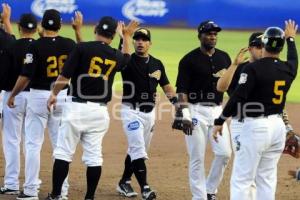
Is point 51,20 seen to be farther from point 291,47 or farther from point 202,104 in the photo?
point 291,47

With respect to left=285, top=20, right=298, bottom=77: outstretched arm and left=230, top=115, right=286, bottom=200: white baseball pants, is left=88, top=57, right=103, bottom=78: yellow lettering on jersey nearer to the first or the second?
left=230, top=115, right=286, bottom=200: white baseball pants

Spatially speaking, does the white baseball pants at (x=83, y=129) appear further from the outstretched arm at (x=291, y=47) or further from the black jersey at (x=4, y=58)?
the outstretched arm at (x=291, y=47)

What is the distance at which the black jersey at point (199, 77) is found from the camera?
8.59 metres

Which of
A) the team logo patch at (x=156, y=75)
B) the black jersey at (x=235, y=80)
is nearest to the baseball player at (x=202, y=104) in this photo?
the black jersey at (x=235, y=80)

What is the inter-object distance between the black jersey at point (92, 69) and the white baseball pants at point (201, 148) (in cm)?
105

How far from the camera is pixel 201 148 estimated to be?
8508 millimetres

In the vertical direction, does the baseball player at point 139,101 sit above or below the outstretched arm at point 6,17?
below

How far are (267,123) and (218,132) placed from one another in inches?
21.7

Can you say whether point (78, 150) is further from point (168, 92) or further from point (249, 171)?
point (249, 171)

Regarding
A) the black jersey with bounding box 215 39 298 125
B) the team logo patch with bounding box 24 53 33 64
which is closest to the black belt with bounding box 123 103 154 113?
the team logo patch with bounding box 24 53 33 64

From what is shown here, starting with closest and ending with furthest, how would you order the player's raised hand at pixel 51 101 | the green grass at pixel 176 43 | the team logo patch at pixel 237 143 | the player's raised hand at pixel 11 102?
the team logo patch at pixel 237 143 < the player's raised hand at pixel 51 101 < the player's raised hand at pixel 11 102 < the green grass at pixel 176 43

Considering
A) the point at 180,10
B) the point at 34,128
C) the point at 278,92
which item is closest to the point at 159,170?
the point at 34,128

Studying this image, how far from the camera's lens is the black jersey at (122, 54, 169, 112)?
9094 millimetres

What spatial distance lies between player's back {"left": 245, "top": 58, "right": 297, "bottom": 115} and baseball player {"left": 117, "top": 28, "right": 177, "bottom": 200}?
6.30 feet
